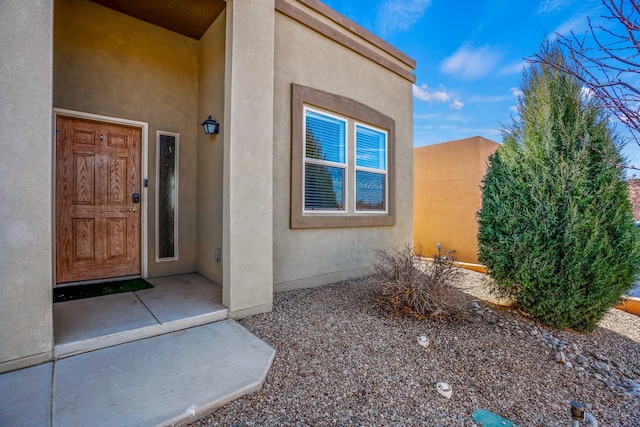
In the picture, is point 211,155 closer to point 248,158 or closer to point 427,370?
point 248,158

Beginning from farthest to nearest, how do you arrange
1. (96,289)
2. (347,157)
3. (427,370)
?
(347,157), (96,289), (427,370)

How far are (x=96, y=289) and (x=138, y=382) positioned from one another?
7.76ft

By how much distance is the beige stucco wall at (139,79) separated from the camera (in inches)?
151

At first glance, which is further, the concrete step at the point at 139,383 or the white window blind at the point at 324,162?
the white window blind at the point at 324,162

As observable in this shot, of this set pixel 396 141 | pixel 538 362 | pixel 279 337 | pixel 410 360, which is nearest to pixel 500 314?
pixel 538 362

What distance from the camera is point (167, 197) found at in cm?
463

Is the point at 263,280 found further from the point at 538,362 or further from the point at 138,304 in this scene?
the point at 538,362

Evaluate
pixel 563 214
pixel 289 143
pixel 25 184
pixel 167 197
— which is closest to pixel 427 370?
pixel 563 214

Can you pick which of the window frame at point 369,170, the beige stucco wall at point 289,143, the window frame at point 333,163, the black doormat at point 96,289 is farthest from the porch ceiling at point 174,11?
A: the black doormat at point 96,289

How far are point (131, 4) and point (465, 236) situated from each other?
8.71 meters

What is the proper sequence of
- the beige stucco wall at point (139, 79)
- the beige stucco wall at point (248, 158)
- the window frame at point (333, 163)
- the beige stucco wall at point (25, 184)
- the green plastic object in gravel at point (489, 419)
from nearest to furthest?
1. the green plastic object in gravel at point (489, 419)
2. the beige stucco wall at point (25, 184)
3. the beige stucco wall at point (248, 158)
4. the beige stucco wall at point (139, 79)
5. the window frame at point (333, 163)

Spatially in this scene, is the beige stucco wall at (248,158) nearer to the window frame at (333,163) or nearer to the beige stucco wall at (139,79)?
the window frame at (333,163)

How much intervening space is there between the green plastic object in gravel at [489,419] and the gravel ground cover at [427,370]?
54 millimetres

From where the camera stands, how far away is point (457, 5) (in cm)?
656
